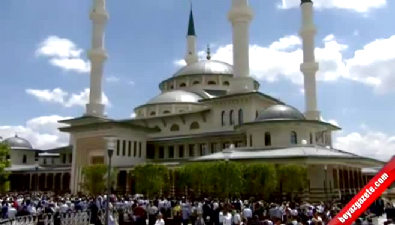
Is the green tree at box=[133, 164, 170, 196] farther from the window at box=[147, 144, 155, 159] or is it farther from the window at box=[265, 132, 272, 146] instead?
the window at box=[147, 144, 155, 159]

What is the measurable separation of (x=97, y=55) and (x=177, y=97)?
36.3 feet

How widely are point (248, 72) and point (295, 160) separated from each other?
15032 millimetres

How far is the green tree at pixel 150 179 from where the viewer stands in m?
32.1

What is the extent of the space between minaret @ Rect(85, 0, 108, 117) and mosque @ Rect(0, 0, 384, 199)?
0.11 metres

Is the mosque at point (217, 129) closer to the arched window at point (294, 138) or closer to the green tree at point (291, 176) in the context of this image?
the arched window at point (294, 138)

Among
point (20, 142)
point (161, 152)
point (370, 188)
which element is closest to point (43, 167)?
point (20, 142)

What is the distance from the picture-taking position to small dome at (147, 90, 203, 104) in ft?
175

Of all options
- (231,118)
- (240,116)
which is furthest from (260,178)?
(231,118)

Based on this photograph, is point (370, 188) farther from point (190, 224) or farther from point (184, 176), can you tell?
point (184, 176)

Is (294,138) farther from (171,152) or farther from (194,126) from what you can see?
(171,152)

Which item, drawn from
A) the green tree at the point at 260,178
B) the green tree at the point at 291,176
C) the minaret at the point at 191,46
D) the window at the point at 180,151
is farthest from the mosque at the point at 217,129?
A: the minaret at the point at 191,46

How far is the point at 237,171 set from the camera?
26.7m

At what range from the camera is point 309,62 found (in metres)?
45.8

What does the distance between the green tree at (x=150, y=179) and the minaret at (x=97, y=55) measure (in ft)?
64.3
